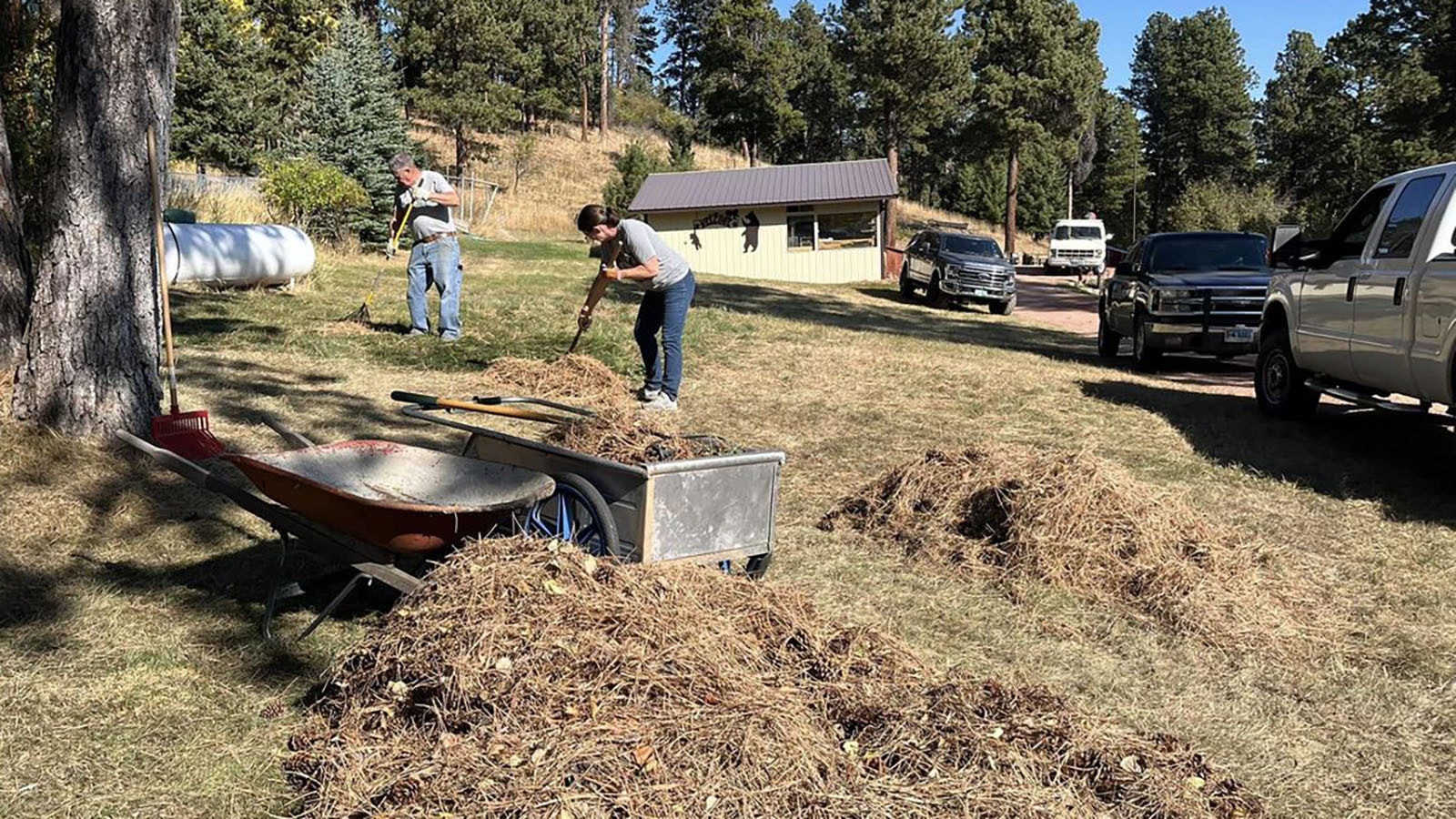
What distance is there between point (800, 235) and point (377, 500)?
107 ft

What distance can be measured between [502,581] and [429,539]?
0.60 m

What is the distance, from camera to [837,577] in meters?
5.86

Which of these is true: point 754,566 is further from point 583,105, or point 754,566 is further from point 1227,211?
point 583,105

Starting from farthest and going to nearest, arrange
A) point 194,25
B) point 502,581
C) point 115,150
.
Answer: point 194,25 → point 115,150 → point 502,581

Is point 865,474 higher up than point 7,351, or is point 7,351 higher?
point 7,351

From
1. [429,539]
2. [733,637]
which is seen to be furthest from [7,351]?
[733,637]

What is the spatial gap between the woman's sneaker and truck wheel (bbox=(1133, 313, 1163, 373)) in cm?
707

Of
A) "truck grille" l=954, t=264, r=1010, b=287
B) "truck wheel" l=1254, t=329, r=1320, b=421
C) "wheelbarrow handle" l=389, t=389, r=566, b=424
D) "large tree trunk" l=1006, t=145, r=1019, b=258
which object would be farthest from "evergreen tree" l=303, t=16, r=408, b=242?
"large tree trunk" l=1006, t=145, r=1019, b=258

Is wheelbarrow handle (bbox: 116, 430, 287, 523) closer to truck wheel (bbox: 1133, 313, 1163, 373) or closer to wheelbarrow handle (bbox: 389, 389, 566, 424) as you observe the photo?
wheelbarrow handle (bbox: 389, 389, 566, 424)

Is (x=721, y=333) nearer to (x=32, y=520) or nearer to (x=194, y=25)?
(x=32, y=520)

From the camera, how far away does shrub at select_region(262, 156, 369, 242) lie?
21.4 meters

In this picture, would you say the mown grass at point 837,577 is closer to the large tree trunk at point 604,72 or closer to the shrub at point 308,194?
the shrub at point 308,194

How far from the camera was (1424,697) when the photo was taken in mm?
4582

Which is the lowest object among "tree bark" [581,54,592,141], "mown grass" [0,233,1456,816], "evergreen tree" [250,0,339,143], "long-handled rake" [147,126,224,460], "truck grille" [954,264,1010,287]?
"mown grass" [0,233,1456,816]
